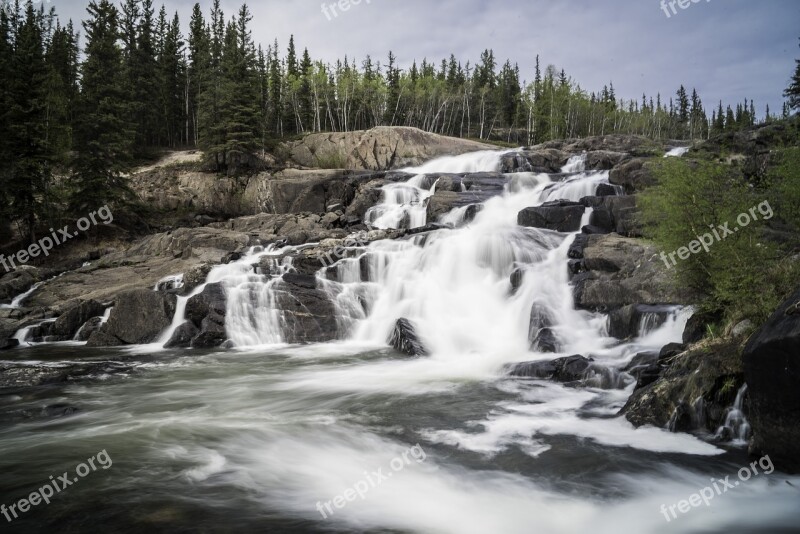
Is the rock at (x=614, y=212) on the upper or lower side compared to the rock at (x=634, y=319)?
upper

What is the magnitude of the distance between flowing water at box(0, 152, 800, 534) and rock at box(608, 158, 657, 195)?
9.90 meters

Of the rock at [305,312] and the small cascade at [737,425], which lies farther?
the rock at [305,312]

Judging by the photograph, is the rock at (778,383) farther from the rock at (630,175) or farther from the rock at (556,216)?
the rock at (630,175)

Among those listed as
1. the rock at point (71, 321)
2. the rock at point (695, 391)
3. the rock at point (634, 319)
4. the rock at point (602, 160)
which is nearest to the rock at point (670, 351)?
the rock at point (695, 391)

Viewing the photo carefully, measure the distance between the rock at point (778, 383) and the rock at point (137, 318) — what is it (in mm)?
16502

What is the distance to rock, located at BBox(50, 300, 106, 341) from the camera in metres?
17.4

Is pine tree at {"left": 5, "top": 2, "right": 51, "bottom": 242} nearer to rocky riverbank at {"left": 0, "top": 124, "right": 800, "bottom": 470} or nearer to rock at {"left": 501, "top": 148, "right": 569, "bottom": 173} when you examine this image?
rocky riverbank at {"left": 0, "top": 124, "right": 800, "bottom": 470}

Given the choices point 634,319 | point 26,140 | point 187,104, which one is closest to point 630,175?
point 634,319

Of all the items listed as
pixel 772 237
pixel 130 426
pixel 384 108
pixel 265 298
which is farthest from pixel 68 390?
pixel 384 108

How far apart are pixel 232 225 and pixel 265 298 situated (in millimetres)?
14932

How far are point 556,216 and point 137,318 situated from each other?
53.9 feet

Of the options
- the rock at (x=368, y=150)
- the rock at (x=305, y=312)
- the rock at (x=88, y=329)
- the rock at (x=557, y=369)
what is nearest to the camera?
the rock at (x=557, y=369)

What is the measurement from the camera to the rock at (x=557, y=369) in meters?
10.8

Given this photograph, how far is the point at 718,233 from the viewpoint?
9250mm
